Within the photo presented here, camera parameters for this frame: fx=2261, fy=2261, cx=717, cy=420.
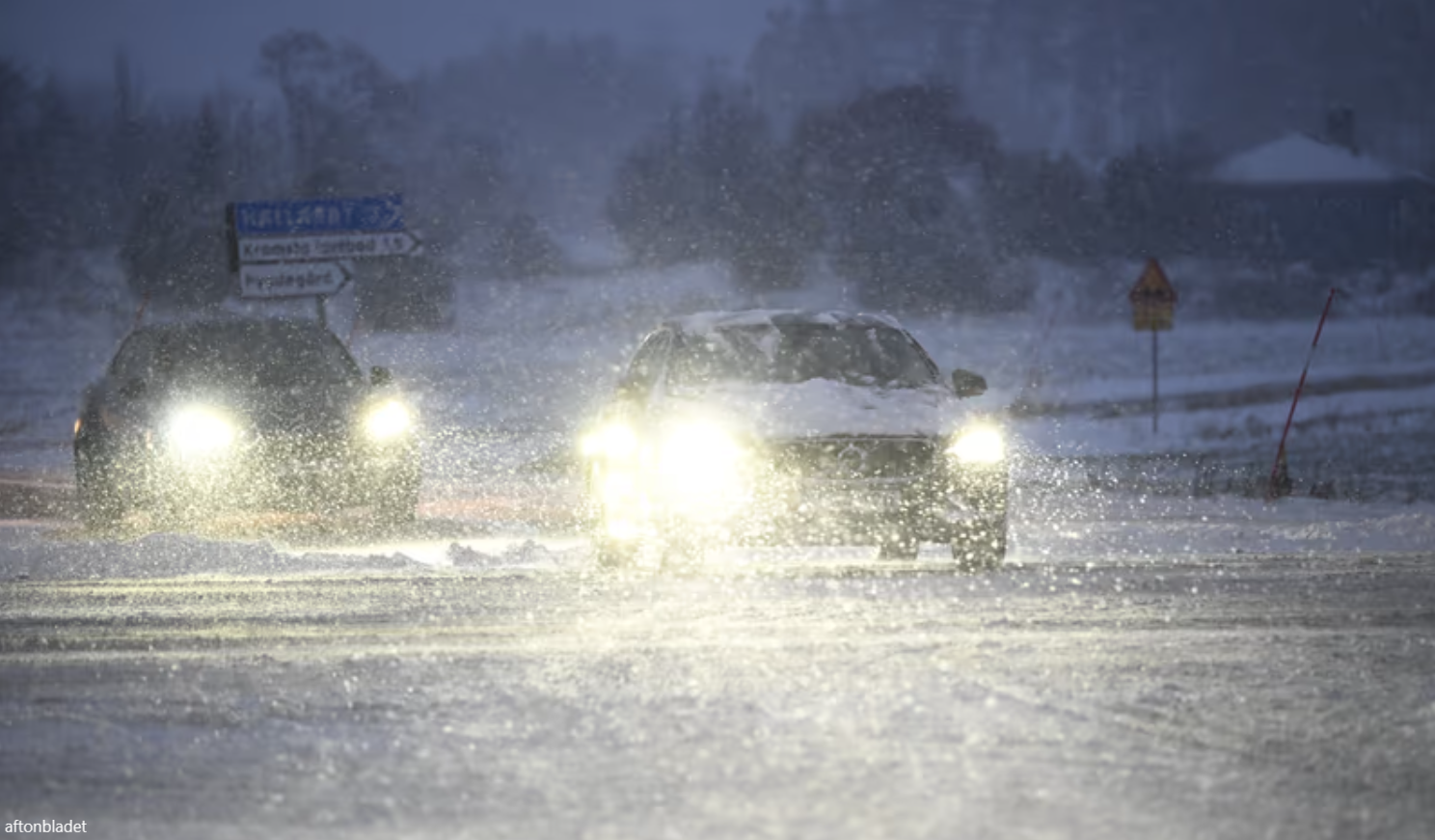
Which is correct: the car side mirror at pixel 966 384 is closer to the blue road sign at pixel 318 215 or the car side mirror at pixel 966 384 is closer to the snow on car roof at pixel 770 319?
the snow on car roof at pixel 770 319

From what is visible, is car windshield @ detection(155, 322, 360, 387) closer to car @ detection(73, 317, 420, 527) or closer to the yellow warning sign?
car @ detection(73, 317, 420, 527)

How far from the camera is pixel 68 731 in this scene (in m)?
7.58

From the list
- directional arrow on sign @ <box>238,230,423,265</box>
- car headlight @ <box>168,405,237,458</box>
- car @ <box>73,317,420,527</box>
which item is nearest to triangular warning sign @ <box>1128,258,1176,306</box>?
directional arrow on sign @ <box>238,230,423,265</box>

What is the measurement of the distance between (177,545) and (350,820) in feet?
31.1

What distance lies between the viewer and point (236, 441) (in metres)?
16.9

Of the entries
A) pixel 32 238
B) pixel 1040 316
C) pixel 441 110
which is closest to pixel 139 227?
pixel 32 238

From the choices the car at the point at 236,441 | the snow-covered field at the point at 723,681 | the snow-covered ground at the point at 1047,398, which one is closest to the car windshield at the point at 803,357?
the snow-covered field at the point at 723,681

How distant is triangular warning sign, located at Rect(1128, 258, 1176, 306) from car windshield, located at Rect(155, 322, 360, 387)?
525 inches

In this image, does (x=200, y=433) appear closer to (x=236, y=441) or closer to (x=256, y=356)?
(x=236, y=441)

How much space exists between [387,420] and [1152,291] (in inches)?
561

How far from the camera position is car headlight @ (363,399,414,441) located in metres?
17.5

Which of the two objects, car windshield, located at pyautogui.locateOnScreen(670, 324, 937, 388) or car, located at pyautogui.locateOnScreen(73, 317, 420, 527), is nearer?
car windshield, located at pyautogui.locateOnScreen(670, 324, 937, 388)

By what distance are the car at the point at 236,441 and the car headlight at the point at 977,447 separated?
5.72 m

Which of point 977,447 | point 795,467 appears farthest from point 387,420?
point 977,447
